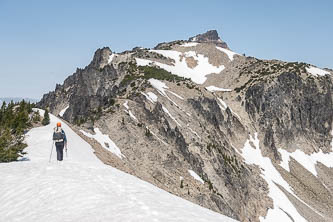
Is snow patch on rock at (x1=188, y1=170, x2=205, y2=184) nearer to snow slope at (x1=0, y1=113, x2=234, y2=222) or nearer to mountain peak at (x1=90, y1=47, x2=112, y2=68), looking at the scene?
snow slope at (x1=0, y1=113, x2=234, y2=222)

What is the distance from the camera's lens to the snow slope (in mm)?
10727

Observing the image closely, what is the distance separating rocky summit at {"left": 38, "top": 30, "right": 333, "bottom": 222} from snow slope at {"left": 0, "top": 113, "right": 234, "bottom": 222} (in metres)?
15.3

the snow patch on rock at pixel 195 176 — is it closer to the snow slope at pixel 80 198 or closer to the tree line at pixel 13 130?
the tree line at pixel 13 130

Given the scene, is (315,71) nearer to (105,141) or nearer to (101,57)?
(101,57)

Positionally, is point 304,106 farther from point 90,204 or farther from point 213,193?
point 90,204

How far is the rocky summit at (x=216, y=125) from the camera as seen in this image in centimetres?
4888

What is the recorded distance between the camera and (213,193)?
159 ft

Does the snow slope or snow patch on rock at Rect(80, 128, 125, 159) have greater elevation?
snow patch on rock at Rect(80, 128, 125, 159)

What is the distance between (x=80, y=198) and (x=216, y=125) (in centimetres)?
7309

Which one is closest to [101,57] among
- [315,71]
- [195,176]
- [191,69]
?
[191,69]

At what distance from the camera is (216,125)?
83.8 meters

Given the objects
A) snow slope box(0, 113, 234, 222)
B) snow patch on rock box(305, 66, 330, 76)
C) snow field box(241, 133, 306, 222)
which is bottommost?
snow field box(241, 133, 306, 222)

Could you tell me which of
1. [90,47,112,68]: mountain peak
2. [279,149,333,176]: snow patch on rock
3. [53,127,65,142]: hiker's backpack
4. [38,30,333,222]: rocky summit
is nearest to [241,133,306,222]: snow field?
[38,30,333,222]: rocky summit

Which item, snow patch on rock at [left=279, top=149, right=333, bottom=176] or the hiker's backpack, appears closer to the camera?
the hiker's backpack
